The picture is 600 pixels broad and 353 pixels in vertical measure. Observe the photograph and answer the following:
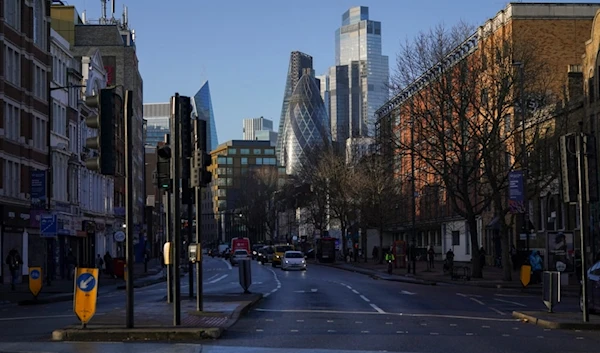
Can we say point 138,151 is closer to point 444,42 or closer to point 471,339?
point 444,42

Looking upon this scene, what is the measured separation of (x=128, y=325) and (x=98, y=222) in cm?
5889

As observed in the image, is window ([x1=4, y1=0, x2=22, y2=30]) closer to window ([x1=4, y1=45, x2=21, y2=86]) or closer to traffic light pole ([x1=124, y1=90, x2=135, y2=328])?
window ([x1=4, y1=45, x2=21, y2=86])

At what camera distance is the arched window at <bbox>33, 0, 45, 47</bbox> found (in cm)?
5588

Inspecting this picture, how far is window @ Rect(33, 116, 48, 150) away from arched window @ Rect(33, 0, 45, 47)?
4.62 meters

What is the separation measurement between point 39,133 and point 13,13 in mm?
7968

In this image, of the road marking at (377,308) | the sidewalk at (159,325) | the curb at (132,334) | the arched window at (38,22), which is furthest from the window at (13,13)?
the curb at (132,334)

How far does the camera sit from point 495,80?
49.2 metres

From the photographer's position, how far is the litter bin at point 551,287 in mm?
23969

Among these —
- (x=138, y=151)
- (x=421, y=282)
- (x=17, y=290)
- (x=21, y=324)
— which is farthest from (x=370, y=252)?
(x=21, y=324)

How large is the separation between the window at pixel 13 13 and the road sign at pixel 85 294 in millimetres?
35273

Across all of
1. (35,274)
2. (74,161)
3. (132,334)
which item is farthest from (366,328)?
(74,161)

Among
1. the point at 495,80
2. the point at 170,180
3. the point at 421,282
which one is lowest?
the point at 421,282

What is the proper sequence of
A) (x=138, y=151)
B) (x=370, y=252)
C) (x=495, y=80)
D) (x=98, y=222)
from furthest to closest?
(x=370, y=252) < (x=138, y=151) < (x=98, y=222) < (x=495, y=80)

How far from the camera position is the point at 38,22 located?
186ft
